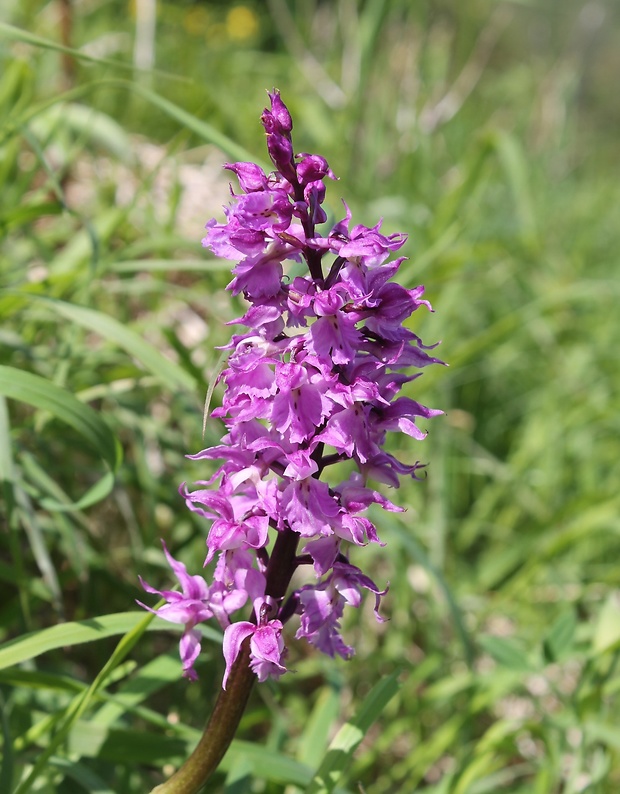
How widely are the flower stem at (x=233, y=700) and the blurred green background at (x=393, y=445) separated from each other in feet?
0.68

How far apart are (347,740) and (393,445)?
1.51 metres

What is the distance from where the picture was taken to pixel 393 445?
2971 mm

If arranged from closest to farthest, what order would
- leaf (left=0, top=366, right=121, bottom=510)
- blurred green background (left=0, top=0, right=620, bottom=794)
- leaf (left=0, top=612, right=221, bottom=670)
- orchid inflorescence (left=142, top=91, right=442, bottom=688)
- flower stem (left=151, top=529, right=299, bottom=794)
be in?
orchid inflorescence (left=142, top=91, right=442, bottom=688) → flower stem (left=151, top=529, right=299, bottom=794) → leaf (left=0, top=612, right=221, bottom=670) → leaf (left=0, top=366, right=121, bottom=510) → blurred green background (left=0, top=0, right=620, bottom=794)

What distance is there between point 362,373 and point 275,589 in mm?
360

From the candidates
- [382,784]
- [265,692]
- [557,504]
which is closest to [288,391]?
[265,692]

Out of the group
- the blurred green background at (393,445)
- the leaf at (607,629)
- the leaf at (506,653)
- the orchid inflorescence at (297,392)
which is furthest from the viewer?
the leaf at (607,629)

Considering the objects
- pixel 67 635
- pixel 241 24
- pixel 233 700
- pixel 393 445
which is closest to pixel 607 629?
pixel 393 445

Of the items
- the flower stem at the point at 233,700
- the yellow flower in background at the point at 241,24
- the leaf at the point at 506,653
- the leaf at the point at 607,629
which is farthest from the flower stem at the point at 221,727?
the yellow flower in background at the point at 241,24

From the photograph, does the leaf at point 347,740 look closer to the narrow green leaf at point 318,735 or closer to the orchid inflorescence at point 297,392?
the orchid inflorescence at point 297,392

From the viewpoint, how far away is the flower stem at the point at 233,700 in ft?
4.39

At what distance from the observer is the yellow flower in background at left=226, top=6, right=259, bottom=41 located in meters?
8.30

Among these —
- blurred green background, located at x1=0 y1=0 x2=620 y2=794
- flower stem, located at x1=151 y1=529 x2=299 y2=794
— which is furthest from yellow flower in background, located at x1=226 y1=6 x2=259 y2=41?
flower stem, located at x1=151 y1=529 x2=299 y2=794

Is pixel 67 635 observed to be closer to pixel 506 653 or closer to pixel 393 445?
pixel 506 653

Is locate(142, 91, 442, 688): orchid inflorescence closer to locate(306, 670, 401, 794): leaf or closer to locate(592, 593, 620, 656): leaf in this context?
locate(306, 670, 401, 794): leaf
